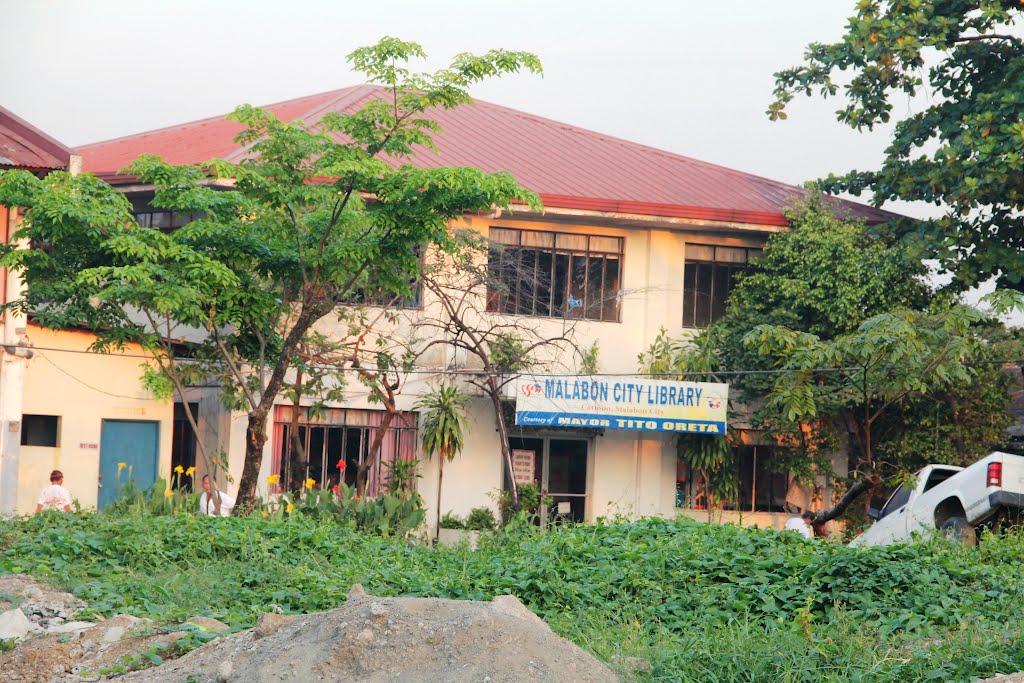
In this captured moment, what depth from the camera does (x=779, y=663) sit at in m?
7.73

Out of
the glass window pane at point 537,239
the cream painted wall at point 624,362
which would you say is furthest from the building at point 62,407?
the glass window pane at point 537,239

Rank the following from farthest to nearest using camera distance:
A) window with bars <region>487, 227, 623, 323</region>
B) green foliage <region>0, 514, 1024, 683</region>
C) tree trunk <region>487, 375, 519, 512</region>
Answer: window with bars <region>487, 227, 623, 323</region> → tree trunk <region>487, 375, 519, 512</region> → green foliage <region>0, 514, 1024, 683</region>

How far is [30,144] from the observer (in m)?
17.0

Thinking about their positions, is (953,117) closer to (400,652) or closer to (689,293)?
(689,293)

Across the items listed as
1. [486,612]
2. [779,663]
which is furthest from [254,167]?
[779,663]

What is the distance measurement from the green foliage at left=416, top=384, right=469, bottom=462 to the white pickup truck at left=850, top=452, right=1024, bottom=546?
22.1 ft

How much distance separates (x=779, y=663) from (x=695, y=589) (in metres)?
2.82

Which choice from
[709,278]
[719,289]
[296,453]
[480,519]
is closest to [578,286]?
[709,278]

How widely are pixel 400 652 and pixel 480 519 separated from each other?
513 inches

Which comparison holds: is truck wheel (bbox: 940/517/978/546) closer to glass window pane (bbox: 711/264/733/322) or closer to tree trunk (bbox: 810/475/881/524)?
tree trunk (bbox: 810/475/881/524)

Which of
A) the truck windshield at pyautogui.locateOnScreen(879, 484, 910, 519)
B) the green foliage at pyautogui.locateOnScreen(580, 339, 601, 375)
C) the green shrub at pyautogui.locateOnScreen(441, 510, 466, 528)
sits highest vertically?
the green foliage at pyautogui.locateOnScreen(580, 339, 601, 375)


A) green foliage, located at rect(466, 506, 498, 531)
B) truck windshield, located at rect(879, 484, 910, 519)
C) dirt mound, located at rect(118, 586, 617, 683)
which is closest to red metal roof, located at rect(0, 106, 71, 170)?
green foliage, located at rect(466, 506, 498, 531)

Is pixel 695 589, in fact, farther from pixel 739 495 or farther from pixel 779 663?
pixel 739 495

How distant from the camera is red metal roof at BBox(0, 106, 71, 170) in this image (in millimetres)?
A: 16750
